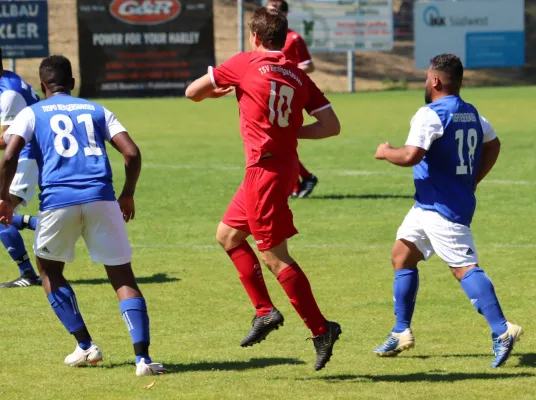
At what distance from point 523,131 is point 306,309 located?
55.8ft

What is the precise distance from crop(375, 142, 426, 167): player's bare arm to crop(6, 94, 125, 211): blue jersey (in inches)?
60.8

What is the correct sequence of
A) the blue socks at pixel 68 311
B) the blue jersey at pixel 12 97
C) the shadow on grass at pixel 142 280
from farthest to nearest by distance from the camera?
the shadow on grass at pixel 142 280 → the blue jersey at pixel 12 97 → the blue socks at pixel 68 311

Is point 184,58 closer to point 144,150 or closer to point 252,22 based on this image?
point 144,150

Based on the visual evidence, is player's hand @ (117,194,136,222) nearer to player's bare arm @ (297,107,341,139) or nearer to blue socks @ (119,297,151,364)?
blue socks @ (119,297,151,364)

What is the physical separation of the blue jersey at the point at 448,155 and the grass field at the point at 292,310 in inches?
39.9

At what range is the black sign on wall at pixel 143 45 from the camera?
33.8 m

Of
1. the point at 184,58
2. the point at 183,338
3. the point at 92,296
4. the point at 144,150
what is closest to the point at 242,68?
the point at 183,338

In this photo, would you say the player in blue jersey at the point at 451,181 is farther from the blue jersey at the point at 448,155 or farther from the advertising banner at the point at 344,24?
the advertising banner at the point at 344,24

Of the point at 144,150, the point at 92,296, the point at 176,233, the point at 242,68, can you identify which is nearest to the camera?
the point at 242,68

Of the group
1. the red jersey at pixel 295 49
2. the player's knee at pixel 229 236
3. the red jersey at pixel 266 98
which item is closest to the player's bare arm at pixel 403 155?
the red jersey at pixel 266 98

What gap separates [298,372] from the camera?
7250 mm

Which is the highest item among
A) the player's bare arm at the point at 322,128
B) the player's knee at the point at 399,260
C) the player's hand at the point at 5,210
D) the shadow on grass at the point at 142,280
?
the player's bare arm at the point at 322,128

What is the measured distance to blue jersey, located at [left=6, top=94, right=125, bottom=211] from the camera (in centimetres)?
704

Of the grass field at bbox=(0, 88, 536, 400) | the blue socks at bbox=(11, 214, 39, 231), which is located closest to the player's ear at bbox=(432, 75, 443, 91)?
the grass field at bbox=(0, 88, 536, 400)
